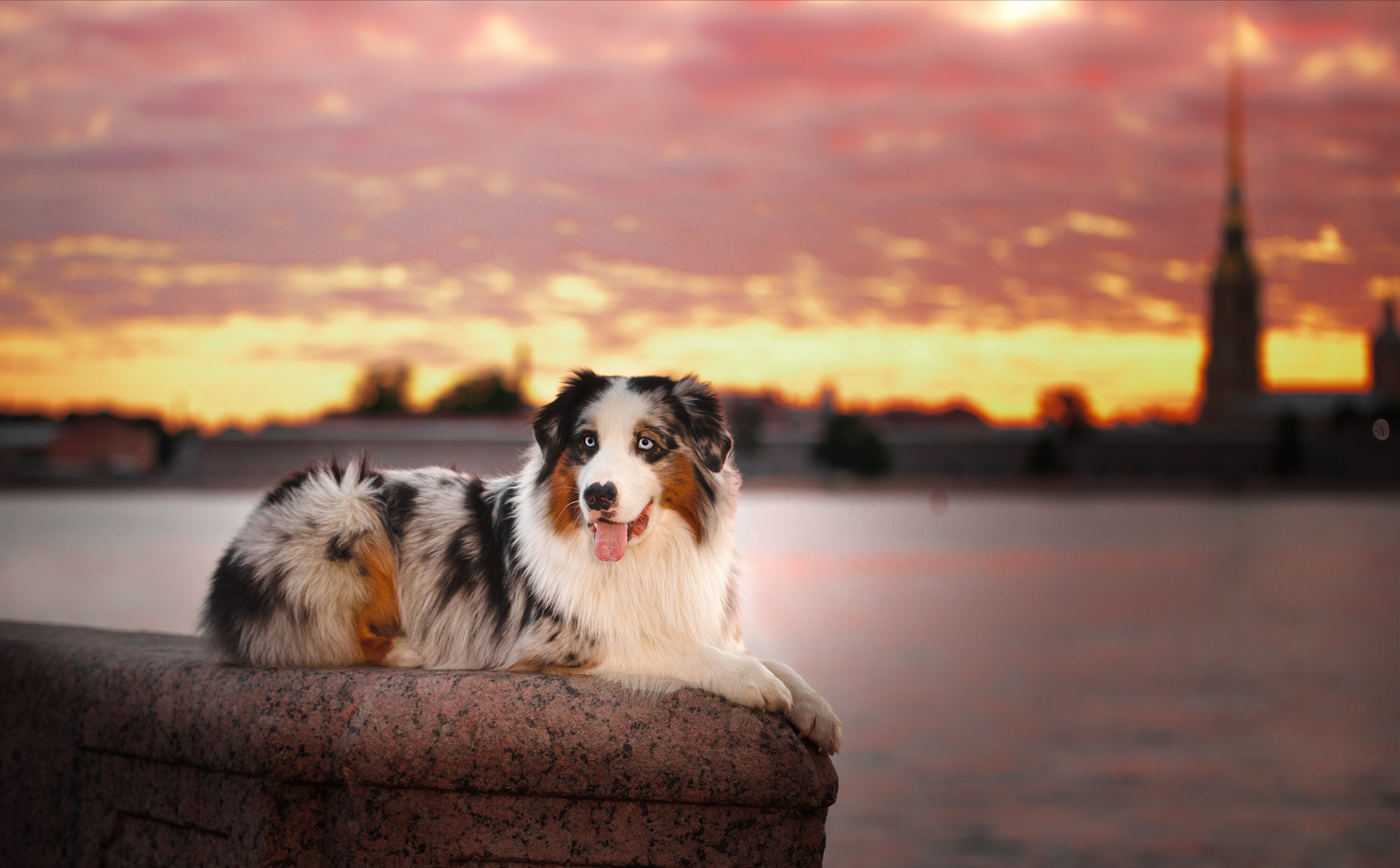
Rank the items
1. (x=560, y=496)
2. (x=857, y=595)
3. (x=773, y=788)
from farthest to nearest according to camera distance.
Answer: (x=857, y=595)
(x=560, y=496)
(x=773, y=788)

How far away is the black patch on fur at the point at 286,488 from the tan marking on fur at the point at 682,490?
0.88 meters

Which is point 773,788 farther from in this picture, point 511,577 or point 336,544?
point 336,544

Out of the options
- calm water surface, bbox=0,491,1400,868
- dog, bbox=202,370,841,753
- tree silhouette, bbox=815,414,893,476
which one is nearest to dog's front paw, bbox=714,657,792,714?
dog, bbox=202,370,841,753

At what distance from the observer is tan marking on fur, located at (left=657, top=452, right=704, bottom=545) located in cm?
254

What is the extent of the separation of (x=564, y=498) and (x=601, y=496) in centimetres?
23

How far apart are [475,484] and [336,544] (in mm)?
390

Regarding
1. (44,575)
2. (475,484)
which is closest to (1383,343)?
(44,575)

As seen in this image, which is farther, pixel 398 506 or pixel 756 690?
pixel 398 506

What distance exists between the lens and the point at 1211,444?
290ft

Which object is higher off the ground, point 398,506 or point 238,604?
point 398,506

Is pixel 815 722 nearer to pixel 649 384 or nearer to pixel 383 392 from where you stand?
pixel 649 384

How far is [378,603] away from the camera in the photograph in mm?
2760

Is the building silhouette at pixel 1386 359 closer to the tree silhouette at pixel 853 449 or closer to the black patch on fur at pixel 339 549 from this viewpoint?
the tree silhouette at pixel 853 449

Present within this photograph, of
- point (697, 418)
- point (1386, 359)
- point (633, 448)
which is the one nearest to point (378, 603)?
point (633, 448)
